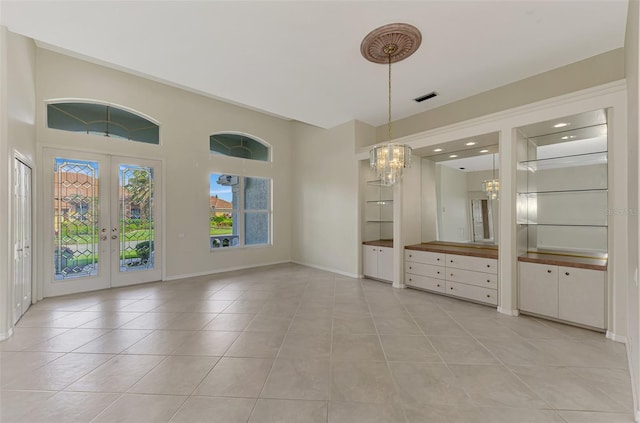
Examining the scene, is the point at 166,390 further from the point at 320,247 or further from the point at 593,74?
the point at 593,74

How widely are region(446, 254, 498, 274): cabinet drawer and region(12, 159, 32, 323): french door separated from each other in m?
6.19

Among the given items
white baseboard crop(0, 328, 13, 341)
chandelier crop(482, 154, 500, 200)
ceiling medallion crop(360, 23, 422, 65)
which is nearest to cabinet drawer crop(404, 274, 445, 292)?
chandelier crop(482, 154, 500, 200)

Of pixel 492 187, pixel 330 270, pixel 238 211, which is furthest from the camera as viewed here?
pixel 238 211

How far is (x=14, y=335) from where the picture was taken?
9.82ft

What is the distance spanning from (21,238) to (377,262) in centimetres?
581

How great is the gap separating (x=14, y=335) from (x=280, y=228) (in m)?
5.27

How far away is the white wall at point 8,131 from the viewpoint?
2.88 meters

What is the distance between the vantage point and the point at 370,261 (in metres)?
5.68

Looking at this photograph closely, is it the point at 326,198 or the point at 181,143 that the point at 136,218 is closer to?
the point at 181,143

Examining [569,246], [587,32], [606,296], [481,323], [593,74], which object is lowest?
[481,323]

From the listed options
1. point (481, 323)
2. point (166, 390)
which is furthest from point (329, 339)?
point (481, 323)

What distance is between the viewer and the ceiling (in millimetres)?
2582

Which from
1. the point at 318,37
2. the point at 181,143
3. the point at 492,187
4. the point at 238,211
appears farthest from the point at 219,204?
the point at 492,187

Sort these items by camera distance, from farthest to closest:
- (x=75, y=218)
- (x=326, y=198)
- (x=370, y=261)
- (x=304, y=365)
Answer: (x=326, y=198)
(x=370, y=261)
(x=75, y=218)
(x=304, y=365)
